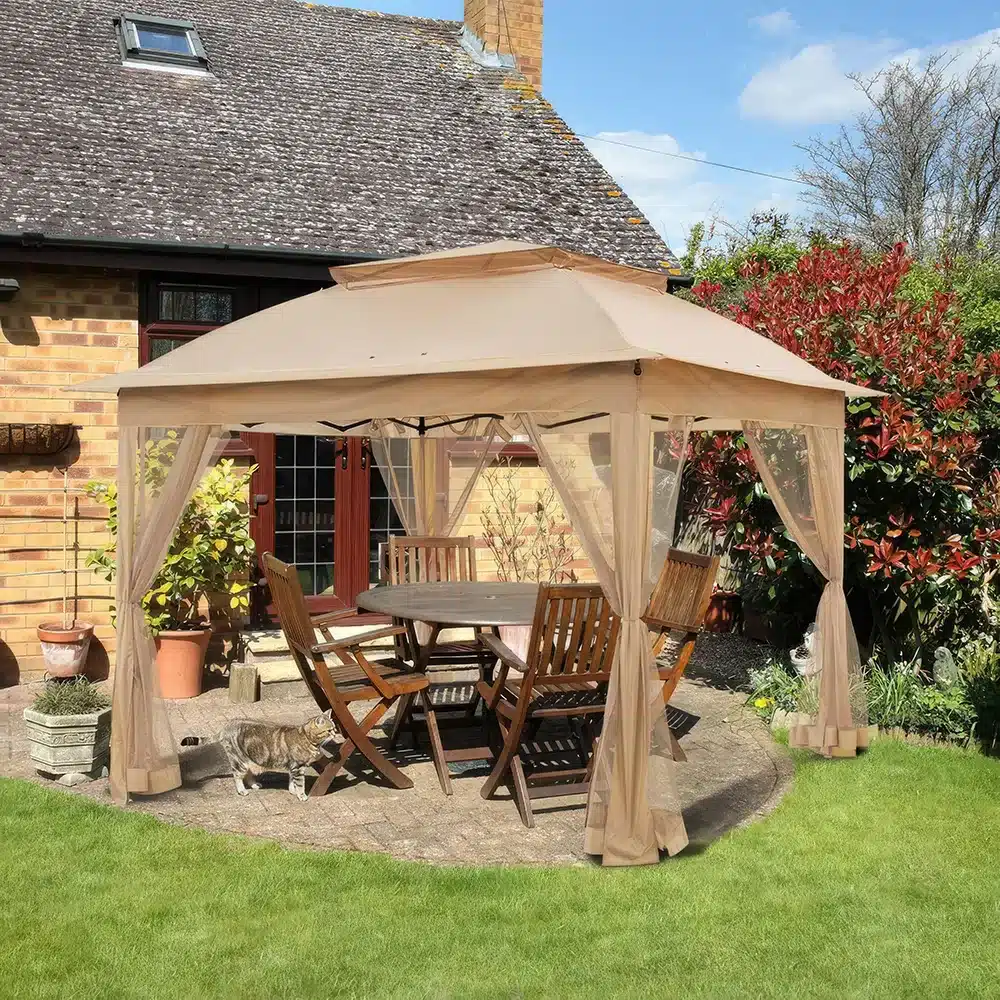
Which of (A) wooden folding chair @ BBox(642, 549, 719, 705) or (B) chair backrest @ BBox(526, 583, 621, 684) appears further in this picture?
(A) wooden folding chair @ BBox(642, 549, 719, 705)

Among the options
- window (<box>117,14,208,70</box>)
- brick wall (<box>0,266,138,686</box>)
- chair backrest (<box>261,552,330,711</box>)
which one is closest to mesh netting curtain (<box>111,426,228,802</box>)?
chair backrest (<box>261,552,330,711</box>)

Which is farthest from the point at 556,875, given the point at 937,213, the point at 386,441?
the point at 937,213

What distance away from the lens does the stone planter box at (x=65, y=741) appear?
234 inches

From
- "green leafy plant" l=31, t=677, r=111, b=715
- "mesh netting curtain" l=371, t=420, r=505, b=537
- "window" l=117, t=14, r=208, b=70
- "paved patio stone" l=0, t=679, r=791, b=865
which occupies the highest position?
"window" l=117, t=14, r=208, b=70

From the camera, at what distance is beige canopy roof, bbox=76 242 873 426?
4848mm

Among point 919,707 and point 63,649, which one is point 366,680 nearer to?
point 63,649

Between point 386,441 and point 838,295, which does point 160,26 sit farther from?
point 838,295

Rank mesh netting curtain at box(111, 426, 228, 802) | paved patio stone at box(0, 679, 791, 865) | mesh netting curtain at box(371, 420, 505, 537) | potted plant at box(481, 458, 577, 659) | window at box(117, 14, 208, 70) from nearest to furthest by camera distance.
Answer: paved patio stone at box(0, 679, 791, 865), mesh netting curtain at box(111, 426, 228, 802), mesh netting curtain at box(371, 420, 505, 537), potted plant at box(481, 458, 577, 659), window at box(117, 14, 208, 70)

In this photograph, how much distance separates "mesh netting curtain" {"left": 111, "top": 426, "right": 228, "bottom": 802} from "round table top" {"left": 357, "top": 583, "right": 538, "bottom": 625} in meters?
1.32

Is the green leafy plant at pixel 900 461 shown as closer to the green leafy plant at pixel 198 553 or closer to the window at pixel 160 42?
the green leafy plant at pixel 198 553

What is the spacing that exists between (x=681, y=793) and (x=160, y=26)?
9.57m

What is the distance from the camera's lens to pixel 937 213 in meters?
23.4

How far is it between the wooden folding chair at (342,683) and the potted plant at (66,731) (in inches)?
44.6

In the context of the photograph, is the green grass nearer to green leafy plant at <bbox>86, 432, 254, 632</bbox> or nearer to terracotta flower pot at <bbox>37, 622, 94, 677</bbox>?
terracotta flower pot at <bbox>37, 622, 94, 677</bbox>
